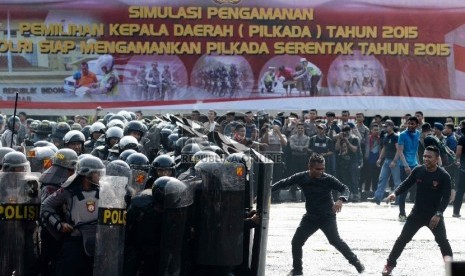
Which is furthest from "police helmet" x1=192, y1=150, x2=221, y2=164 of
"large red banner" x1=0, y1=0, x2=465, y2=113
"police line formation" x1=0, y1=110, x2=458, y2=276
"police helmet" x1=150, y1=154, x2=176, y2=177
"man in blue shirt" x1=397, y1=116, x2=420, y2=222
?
"large red banner" x1=0, y1=0, x2=465, y2=113

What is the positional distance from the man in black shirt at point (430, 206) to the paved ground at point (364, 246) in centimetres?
41

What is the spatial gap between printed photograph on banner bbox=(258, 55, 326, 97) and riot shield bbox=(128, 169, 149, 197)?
2262cm

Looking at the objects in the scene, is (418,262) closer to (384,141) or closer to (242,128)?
(242,128)

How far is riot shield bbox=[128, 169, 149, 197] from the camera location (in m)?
12.4

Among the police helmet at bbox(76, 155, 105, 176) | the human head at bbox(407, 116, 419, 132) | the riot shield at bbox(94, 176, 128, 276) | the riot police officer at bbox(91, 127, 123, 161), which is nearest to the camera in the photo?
the riot shield at bbox(94, 176, 128, 276)

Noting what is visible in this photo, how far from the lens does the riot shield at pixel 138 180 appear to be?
12.4m

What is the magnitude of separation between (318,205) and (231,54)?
826 inches

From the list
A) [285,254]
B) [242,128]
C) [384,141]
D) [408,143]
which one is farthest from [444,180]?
[384,141]

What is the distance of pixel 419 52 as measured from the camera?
36500mm

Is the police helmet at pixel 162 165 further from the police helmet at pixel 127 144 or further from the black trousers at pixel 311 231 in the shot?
the police helmet at pixel 127 144

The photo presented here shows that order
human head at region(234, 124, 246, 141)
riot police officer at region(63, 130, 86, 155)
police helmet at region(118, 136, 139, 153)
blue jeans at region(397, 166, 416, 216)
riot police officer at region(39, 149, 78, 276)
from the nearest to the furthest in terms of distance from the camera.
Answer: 1. riot police officer at region(39, 149, 78, 276)
2. police helmet at region(118, 136, 139, 153)
3. riot police officer at region(63, 130, 86, 155)
4. human head at region(234, 124, 246, 141)
5. blue jeans at region(397, 166, 416, 216)

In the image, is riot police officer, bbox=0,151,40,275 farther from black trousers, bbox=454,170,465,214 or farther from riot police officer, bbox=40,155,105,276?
black trousers, bbox=454,170,465,214

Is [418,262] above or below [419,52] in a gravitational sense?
below

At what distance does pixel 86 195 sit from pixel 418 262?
6041 mm
